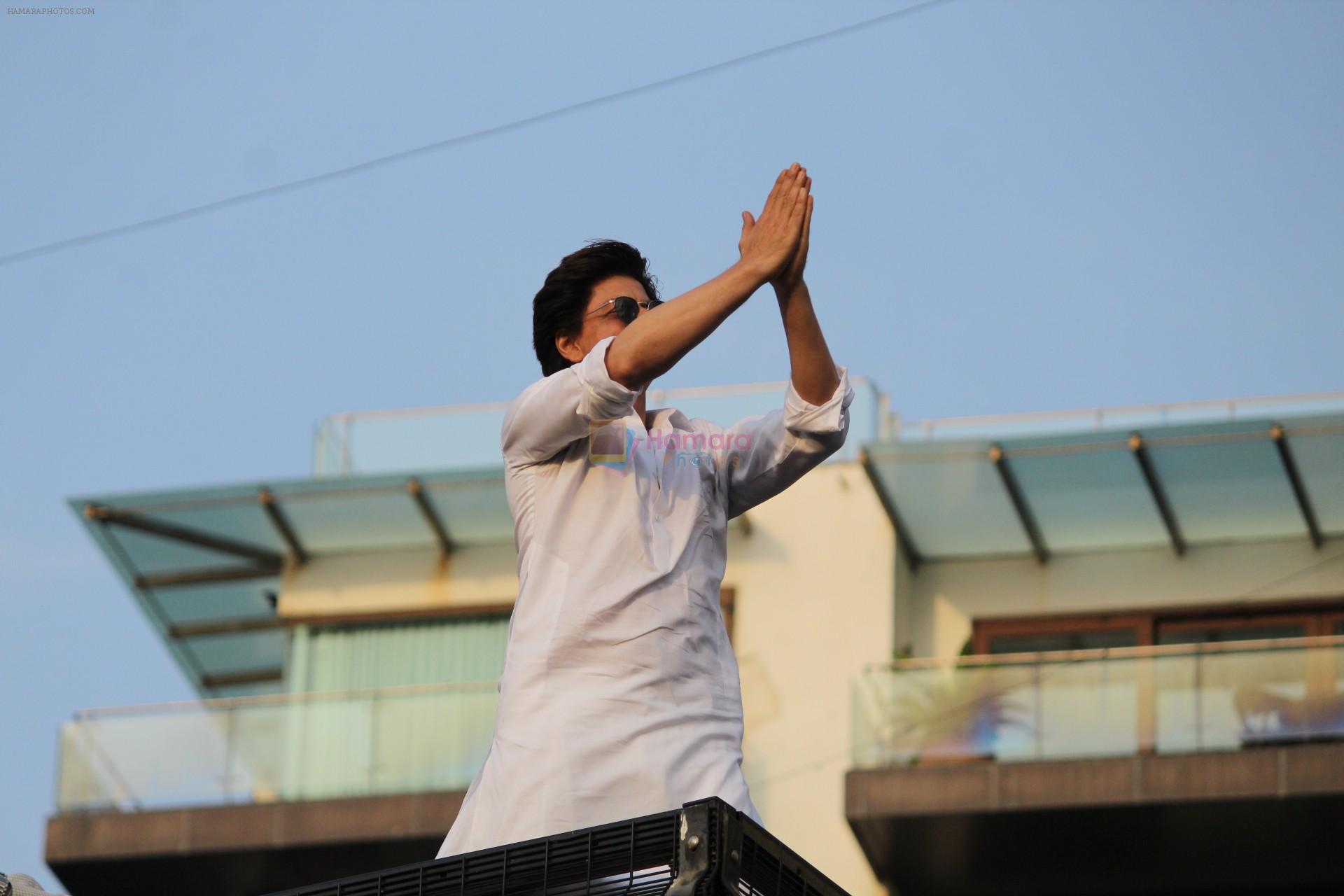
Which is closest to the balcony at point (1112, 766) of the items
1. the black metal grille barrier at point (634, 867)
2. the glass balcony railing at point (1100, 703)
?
the glass balcony railing at point (1100, 703)

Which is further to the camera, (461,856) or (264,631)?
(264,631)

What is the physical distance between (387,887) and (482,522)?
15525 mm

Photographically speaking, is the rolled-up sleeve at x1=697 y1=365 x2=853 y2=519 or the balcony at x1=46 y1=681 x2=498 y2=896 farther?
the balcony at x1=46 y1=681 x2=498 y2=896

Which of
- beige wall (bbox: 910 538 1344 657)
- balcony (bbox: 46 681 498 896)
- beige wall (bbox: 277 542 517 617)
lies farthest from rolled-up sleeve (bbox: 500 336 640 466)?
beige wall (bbox: 277 542 517 617)

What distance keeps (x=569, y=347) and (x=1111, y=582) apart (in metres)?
14.3

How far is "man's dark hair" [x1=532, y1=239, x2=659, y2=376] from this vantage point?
4094mm

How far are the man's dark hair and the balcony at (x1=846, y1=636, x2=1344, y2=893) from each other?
11654 mm

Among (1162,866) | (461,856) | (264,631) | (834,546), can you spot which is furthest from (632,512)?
(264,631)

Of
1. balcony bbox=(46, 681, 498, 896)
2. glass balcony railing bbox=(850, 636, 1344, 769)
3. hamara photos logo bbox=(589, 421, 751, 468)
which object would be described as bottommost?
balcony bbox=(46, 681, 498, 896)

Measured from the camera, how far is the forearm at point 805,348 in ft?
12.3

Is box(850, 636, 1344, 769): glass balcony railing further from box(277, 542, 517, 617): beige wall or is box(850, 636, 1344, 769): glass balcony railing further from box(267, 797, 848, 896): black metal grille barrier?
box(267, 797, 848, 896): black metal grille barrier

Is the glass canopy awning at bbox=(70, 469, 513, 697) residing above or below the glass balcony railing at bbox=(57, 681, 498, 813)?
above

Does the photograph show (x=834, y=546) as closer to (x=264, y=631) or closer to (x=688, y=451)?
(x=264, y=631)

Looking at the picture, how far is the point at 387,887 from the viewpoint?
3301mm
